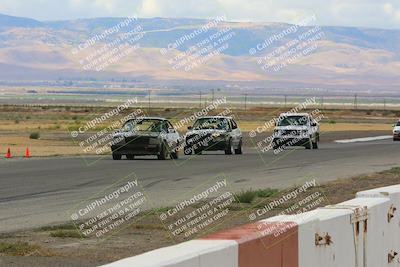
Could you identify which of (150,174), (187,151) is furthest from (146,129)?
(150,174)

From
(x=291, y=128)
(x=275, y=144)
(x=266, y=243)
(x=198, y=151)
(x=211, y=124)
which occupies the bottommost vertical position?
(x=275, y=144)

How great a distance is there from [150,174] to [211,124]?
1428 cm

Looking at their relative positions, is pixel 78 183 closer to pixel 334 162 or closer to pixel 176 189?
pixel 176 189

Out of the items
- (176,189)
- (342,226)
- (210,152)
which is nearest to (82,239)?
(342,226)

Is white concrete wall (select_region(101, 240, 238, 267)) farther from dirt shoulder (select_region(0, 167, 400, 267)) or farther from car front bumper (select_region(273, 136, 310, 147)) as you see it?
car front bumper (select_region(273, 136, 310, 147))

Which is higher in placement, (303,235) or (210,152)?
(303,235)

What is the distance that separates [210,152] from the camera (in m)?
45.8

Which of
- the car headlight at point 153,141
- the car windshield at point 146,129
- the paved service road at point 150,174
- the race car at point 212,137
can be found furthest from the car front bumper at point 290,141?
the car headlight at point 153,141

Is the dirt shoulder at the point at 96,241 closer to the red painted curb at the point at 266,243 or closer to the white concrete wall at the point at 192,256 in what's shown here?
the red painted curb at the point at 266,243

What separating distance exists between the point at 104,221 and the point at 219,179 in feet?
33.5

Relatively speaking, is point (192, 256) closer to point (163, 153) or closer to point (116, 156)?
point (163, 153)

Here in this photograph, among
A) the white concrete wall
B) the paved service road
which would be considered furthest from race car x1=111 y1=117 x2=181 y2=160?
the white concrete wall

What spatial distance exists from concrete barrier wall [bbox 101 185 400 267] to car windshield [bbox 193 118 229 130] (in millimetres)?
31841

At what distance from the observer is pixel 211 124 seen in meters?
42.6
